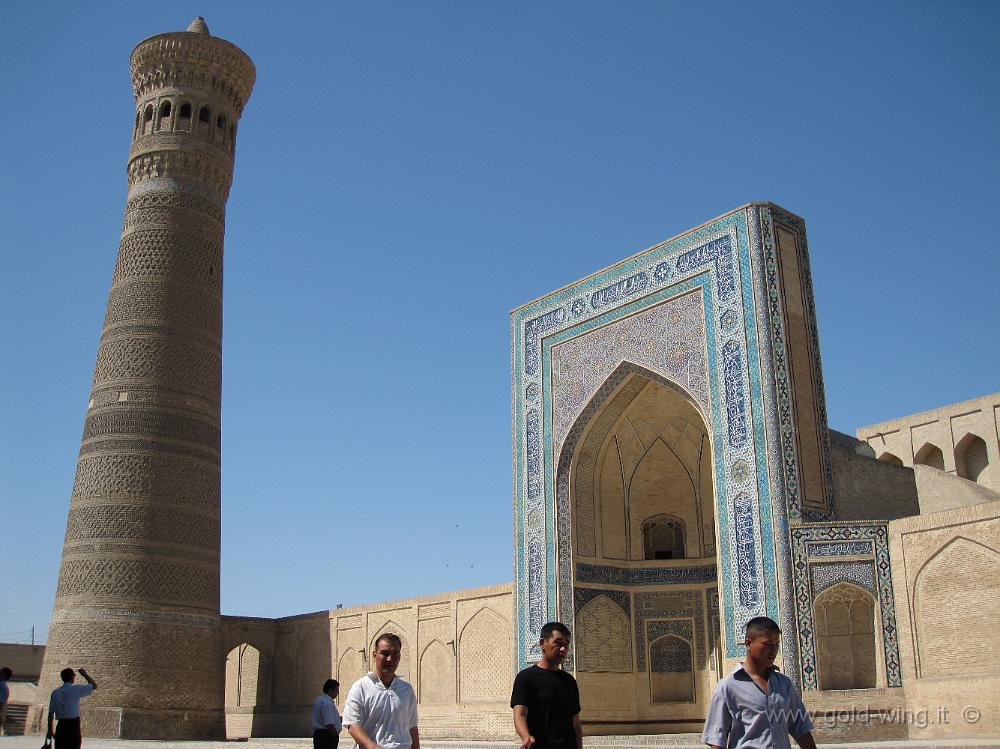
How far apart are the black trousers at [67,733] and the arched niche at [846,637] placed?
19.9 ft

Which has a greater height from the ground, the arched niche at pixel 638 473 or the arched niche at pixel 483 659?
the arched niche at pixel 638 473

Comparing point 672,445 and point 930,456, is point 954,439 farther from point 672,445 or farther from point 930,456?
point 672,445

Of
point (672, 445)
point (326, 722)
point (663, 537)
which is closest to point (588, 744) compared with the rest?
point (663, 537)

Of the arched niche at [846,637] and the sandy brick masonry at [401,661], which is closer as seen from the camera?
the arched niche at [846,637]

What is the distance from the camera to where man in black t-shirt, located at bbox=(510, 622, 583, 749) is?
299 cm

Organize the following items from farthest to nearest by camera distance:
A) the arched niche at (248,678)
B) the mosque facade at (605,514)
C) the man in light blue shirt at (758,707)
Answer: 1. the arched niche at (248,678)
2. the mosque facade at (605,514)
3. the man in light blue shirt at (758,707)

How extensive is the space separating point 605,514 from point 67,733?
793 cm

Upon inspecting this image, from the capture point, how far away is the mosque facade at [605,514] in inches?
355

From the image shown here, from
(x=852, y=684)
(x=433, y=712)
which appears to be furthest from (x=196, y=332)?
(x=852, y=684)

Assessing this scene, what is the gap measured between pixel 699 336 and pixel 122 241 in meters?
9.97

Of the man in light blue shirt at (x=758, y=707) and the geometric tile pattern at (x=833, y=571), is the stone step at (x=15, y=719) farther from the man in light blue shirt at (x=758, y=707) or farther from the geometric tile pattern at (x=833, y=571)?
the man in light blue shirt at (x=758, y=707)

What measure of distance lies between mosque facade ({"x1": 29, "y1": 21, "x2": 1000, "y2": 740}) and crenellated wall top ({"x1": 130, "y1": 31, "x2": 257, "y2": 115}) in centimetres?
4

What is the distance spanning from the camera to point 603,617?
12.0m

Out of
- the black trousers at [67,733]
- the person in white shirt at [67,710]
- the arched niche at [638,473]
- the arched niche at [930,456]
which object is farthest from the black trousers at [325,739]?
the arched niche at [930,456]
